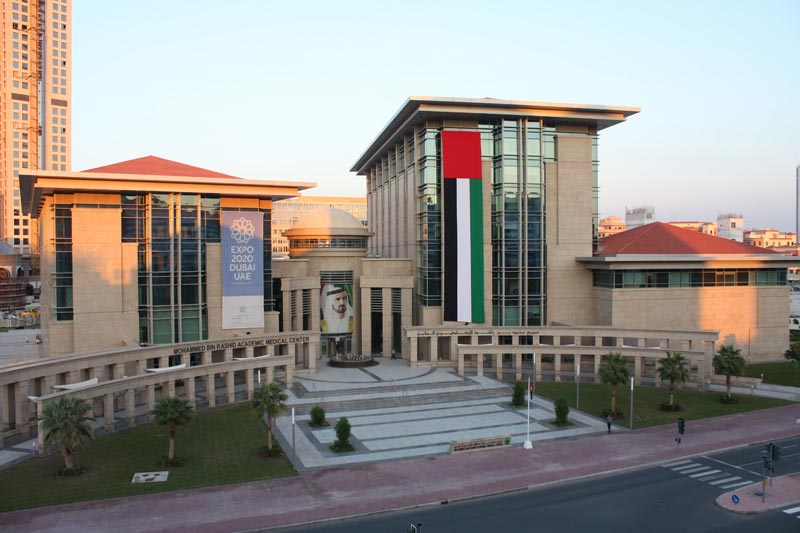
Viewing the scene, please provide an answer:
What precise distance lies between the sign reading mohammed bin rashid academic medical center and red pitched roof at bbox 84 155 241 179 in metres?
6.46

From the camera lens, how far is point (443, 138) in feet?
261

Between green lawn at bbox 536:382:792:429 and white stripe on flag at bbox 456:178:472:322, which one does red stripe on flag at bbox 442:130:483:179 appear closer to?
white stripe on flag at bbox 456:178:472:322

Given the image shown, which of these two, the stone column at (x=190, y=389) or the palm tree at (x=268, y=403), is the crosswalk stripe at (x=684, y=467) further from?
the stone column at (x=190, y=389)

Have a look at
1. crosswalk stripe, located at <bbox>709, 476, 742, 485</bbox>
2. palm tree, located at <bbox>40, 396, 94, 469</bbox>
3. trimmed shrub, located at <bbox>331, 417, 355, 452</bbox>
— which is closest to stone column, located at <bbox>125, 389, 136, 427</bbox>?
palm tree, located at <bbox>40, 396, 94, 469</bbox>

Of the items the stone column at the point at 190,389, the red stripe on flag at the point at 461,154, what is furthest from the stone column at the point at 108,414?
the red stripe on flag at the point at 461,154

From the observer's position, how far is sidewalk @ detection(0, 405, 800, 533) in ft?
112

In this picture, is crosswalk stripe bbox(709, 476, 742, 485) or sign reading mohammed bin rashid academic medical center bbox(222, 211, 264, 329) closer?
crosswalk stripe bbox(709, 476, 742, 485)

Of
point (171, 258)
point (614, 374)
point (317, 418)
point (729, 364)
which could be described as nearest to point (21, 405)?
point (171, 258)

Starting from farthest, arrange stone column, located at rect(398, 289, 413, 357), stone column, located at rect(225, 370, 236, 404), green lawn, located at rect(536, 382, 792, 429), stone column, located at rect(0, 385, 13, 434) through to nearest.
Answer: stone column, located at rect(398, 289, 413, 357), stone column, located at rect(225, 370, 236, 404), green lawn, located at rect(536, 382, 792, 429), stone column, located at rect(0, 385, 13, 434)

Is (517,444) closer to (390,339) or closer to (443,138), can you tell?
(390,339)

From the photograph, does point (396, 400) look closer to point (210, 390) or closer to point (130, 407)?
point (210, 390)

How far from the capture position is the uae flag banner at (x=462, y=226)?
79.2 meters

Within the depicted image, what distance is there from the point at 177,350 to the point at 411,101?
40907mm

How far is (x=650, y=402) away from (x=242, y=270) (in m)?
46.6
